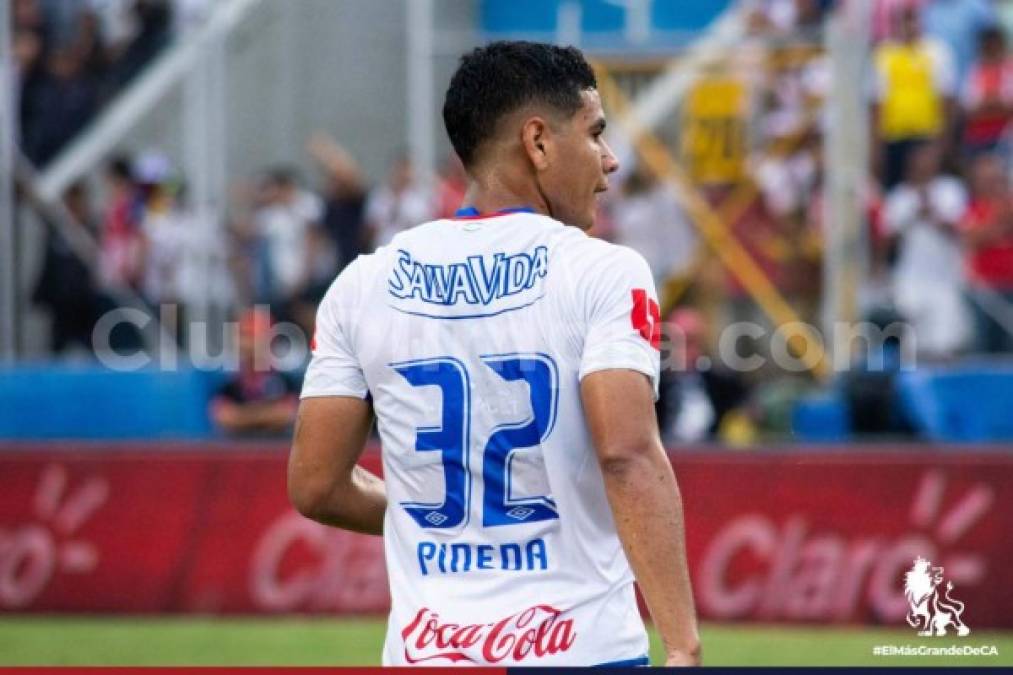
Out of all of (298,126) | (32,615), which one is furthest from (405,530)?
(298,126)

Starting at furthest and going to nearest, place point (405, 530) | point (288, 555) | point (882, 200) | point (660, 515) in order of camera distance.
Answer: point (882, 200)
point (288, 555)
point (405, 530)
point (660, 515)

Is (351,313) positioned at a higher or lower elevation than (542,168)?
lower

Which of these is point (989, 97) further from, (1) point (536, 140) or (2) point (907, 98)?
(1) point (536, 140)

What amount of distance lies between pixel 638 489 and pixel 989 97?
11036mm

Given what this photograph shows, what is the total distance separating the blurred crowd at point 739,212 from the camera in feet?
44.9

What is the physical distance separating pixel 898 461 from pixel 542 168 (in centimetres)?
847

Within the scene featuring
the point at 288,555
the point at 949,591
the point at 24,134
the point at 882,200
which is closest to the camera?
the point at 949,591

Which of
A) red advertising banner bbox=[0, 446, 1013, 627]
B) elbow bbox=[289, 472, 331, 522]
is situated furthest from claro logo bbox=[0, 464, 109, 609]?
elbow bbox=[289, 472, 331, 522]

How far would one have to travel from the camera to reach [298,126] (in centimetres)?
1547

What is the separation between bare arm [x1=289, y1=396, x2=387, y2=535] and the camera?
4117 mm

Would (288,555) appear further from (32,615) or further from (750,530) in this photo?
(750,530)

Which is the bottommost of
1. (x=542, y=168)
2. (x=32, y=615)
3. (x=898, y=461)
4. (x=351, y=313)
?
(x=32, y=615)

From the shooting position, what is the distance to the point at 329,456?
163 inches

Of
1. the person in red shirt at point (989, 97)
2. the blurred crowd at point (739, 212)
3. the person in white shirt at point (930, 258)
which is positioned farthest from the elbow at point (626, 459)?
the person in red shirt at point (989, 97)
